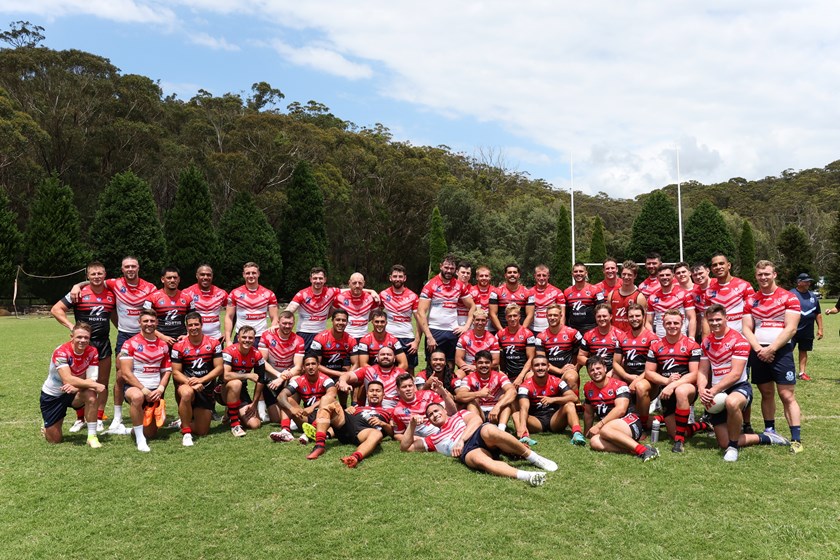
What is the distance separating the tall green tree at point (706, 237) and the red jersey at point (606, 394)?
118 feet

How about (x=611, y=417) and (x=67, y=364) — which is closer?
(x=611, y=417)

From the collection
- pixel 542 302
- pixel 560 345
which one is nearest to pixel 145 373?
pixel 560 345

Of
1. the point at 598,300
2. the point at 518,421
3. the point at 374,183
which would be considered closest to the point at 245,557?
the point at 518,421

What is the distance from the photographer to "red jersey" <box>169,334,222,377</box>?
6480 millimetres

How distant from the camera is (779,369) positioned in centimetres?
588

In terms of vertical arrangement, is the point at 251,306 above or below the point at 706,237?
below

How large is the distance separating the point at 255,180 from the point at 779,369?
34.7 metres

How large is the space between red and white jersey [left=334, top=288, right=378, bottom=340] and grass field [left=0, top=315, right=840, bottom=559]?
1.77m

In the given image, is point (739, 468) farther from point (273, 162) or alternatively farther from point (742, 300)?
point (273, 162)

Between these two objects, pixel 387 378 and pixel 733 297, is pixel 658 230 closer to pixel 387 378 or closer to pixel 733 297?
pixel 733 297

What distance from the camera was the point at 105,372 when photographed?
7008mm

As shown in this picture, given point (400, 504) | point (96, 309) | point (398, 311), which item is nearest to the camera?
point (400, 504)

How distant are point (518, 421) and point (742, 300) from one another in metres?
2.70

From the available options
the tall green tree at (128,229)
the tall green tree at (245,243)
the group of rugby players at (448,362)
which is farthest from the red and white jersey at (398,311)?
the tall green tree at (245,243)
